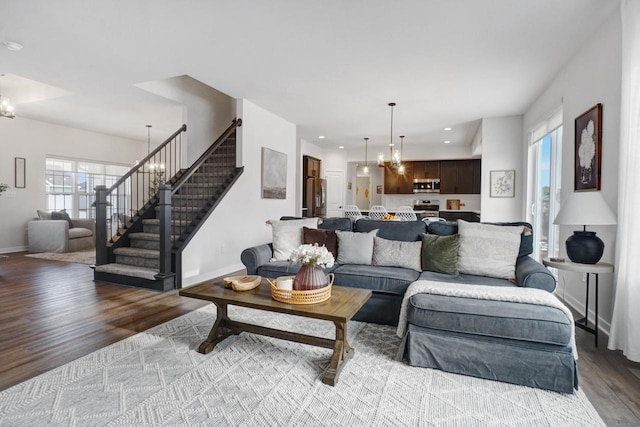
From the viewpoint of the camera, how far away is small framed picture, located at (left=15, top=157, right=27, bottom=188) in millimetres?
6836

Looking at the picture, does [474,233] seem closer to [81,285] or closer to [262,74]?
[262,74]

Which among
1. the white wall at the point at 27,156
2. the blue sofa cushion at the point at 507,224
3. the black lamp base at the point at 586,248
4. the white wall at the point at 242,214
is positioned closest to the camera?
the black lamp base at the point at 586,248

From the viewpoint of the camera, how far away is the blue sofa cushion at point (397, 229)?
138 inches

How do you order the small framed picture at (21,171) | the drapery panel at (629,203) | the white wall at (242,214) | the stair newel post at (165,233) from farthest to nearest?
the small framed picture at (21,171) → the white wall at (242,214) → the stair newel post at (165,233) → the drapery panel at (629,203)

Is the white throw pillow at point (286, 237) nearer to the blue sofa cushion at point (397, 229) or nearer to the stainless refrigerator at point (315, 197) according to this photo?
the blue sofa cushion at point (397, 229)

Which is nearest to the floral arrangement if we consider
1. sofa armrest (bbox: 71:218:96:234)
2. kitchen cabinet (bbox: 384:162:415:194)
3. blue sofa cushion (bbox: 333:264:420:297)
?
blue sofa cushion (bbox: 333:264:420:297)

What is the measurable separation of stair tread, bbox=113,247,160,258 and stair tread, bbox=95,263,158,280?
0.55ft

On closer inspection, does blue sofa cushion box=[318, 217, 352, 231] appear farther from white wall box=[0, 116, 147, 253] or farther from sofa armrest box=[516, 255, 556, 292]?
white wall box=[0, 116, 147, 253]

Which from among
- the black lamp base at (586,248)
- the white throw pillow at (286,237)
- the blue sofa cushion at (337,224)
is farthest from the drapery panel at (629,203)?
A: the white throw pillow at (286,237)

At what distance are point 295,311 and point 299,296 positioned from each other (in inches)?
5.2

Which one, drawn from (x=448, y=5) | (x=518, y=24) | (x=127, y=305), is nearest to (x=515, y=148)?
(x=518, y=24)

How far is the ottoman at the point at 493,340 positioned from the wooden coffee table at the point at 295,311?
444 millimetres

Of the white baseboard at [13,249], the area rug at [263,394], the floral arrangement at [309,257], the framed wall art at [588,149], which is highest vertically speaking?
the framed wall art at [588,149]

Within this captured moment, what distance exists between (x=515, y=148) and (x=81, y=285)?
7.10 metres
